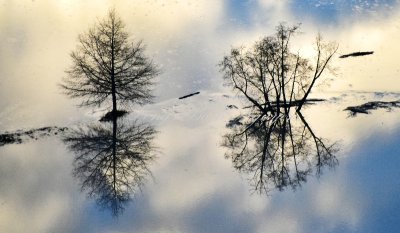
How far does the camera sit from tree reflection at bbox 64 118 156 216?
133 feet

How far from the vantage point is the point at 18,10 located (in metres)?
76.9

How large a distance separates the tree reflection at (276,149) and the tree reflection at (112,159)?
7911 mm

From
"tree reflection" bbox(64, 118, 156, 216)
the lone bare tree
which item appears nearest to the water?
"tree reflection" bbox(64, 118, 156, 216)

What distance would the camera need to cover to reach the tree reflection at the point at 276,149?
140 ft

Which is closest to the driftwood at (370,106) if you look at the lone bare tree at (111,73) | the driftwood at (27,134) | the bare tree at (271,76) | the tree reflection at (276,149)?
the bare tree at (271,76)

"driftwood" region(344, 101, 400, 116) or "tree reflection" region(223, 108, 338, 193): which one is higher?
"driftwood" region(344, 101, 400, 116)

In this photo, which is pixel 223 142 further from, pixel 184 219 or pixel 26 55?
pixel 26 55

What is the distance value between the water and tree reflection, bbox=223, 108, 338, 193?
2.19ft

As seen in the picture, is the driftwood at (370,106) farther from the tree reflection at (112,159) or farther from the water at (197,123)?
the tree reflection at (112,159)

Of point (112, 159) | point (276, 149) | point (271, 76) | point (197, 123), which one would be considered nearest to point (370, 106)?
point (271, 76)

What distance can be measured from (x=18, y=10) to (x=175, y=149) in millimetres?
43972

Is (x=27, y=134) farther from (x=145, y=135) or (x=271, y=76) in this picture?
(x=271, y=76)

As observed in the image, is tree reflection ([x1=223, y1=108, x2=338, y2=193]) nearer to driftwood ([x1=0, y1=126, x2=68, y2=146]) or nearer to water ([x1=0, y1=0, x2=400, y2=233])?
water ([x1=0, y1=0, x2=400, y2=233])

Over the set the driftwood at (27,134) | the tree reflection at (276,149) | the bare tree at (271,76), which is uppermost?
the bare tree at (271,76)
